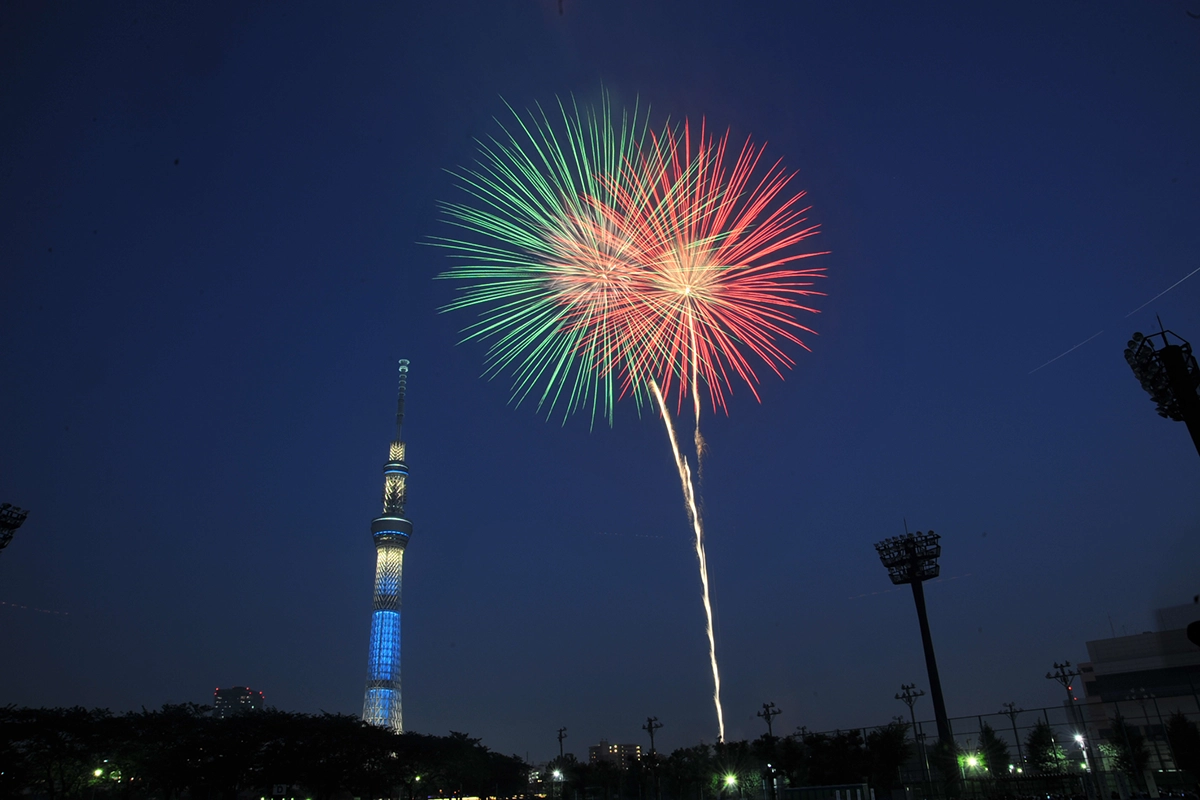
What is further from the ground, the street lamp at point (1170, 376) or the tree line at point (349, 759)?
the street lamp at point (1170, 376)

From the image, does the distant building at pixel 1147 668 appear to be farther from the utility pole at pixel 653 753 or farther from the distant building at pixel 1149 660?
the utility pole at pixel 653 753

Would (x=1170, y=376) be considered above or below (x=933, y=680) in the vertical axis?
above

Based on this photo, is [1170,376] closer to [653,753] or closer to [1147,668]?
[653,753]

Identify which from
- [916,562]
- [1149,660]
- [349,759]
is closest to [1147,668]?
[1149,660]

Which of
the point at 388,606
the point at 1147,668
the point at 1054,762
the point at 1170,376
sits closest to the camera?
the point at 1170,376

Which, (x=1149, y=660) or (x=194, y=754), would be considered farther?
(x=1149, y=660)

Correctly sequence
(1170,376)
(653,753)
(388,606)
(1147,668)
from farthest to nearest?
(388,606) → (1147,668) → (653,753) → (1170,376)

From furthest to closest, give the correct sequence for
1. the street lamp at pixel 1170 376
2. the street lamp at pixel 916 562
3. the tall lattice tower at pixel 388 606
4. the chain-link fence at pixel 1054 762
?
1. the tall lattice tower at pixel 388 606
2. the street lamp at pixel 916 562
3. the chain-link fence at pixel 1054 762
4. the street lamp at pixel 1170 376

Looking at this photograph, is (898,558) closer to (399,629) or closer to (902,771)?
(902,771)

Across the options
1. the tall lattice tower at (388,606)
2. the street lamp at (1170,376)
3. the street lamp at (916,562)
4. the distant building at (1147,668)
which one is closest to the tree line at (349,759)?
the street lamp at (916,562)

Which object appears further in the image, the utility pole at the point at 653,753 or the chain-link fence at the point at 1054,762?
the utility pole at the point at 653,753
